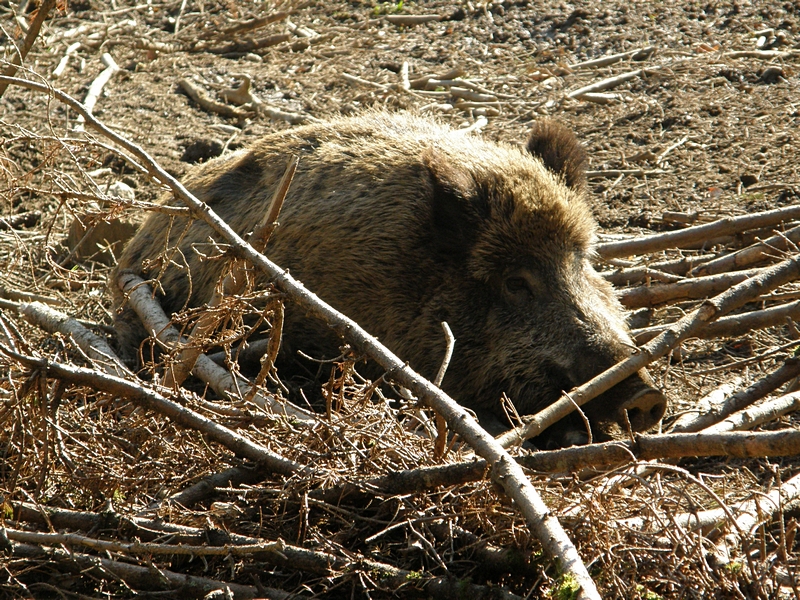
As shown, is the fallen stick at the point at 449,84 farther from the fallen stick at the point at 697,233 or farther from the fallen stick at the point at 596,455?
the fallen stick at the point at 596,455

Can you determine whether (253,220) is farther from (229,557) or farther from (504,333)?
(229,557)

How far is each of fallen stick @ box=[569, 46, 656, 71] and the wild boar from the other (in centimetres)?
412

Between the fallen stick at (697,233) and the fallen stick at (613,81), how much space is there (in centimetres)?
325

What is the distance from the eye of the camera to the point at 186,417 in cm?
277

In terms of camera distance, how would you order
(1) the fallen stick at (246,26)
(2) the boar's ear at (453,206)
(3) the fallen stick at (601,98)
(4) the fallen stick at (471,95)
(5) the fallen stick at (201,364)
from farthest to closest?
(1) the fallen stick at (246,26)
(4) the fallen stick at (471,95)
(3) the fallen stick at (601,98)
(2) the boar's ear at (453,206)
(5) the fallen stick at (201,364)

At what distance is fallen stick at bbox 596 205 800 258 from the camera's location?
481 cm

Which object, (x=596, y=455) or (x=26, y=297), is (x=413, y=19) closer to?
(x=26, y=297)

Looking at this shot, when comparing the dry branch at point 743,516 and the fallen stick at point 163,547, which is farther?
the dry branch at point 743,516

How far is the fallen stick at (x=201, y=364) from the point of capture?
10.2 ft

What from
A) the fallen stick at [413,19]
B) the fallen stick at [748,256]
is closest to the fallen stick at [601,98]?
the fallen stick at [413,19]

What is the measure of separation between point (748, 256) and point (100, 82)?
6.77 m

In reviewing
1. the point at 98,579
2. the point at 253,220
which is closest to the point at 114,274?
the point at 253,220

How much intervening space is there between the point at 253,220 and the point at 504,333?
1571 mm

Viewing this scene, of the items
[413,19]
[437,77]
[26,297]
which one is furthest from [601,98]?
[26,297]
